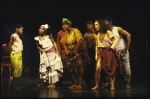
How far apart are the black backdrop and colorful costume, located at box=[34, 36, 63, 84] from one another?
6.93 feet

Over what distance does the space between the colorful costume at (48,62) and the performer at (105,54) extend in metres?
1.27

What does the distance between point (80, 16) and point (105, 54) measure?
308 cm

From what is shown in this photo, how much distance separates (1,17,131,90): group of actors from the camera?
5613 millimetres

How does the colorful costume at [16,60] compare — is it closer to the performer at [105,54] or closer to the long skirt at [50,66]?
the long skirt at [50,66]

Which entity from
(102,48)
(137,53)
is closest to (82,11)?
(137,53)

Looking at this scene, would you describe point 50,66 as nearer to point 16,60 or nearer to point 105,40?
point 16,60

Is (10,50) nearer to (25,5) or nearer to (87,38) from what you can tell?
(87,38)

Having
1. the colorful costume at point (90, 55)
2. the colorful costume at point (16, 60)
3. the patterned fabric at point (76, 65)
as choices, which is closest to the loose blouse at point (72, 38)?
the patterned fabric at point (76, 65)

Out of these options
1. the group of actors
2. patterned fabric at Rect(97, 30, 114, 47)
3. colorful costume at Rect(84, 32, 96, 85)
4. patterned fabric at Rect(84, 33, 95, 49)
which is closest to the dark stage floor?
the group of actors

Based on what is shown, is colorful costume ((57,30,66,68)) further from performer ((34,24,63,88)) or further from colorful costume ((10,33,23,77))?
colorful costume ((10,33,23,77))

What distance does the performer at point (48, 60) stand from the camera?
20.9 ft

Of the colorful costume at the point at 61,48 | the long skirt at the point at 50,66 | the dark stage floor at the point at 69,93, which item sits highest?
the colorful costume at the point at 61,48

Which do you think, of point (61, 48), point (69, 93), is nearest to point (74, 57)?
point (61, 48)

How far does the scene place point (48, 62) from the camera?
6406 millimetres
